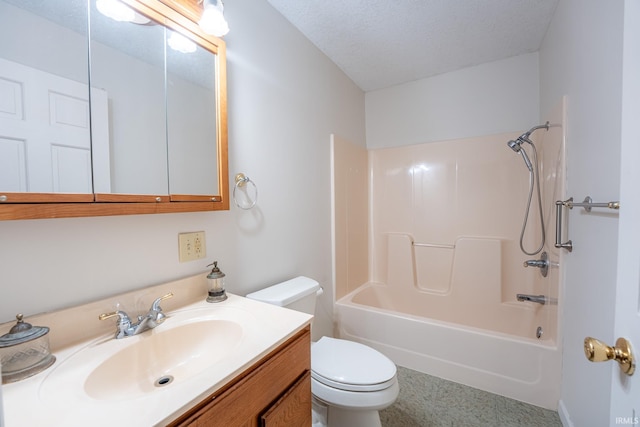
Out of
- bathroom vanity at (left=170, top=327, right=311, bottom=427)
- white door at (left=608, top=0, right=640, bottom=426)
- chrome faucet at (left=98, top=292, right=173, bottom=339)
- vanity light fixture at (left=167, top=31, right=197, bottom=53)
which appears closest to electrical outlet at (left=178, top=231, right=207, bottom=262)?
chrome faucet at (left=98, top=292, right=173, bottom=339)

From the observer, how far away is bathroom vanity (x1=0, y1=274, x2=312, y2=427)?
56 centimetres

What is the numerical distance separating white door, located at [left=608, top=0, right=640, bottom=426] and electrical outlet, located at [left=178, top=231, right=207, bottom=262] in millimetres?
1303

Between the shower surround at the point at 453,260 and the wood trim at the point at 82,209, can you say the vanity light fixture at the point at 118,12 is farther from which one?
the shower surround at the point at 453,260

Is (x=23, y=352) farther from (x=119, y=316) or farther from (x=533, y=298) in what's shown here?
(x=533, y=298)

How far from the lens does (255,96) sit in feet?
4.72

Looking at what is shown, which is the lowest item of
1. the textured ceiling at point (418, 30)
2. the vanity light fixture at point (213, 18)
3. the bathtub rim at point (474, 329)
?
the bathtub rim at point (474, 329)

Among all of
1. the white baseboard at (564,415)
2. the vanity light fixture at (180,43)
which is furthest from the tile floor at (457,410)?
the vanity light fixture at (180,43)

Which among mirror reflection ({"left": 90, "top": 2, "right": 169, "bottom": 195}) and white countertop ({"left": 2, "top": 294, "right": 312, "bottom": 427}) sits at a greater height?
mirror reflection ({"left": 90, "top": 2, "right": 169, "bottom": 195})

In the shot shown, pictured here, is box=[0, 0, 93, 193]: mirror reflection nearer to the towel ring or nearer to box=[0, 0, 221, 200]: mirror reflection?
box=[0, 0, 221, 200]: mirror reflection

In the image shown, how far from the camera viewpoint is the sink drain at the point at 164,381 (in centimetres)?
82

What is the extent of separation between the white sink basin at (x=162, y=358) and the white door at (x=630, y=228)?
3.00 feet

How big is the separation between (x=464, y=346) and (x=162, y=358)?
1773 millimetres

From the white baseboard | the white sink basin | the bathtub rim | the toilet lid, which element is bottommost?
the white baseboard

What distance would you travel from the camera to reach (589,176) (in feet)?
3.79
